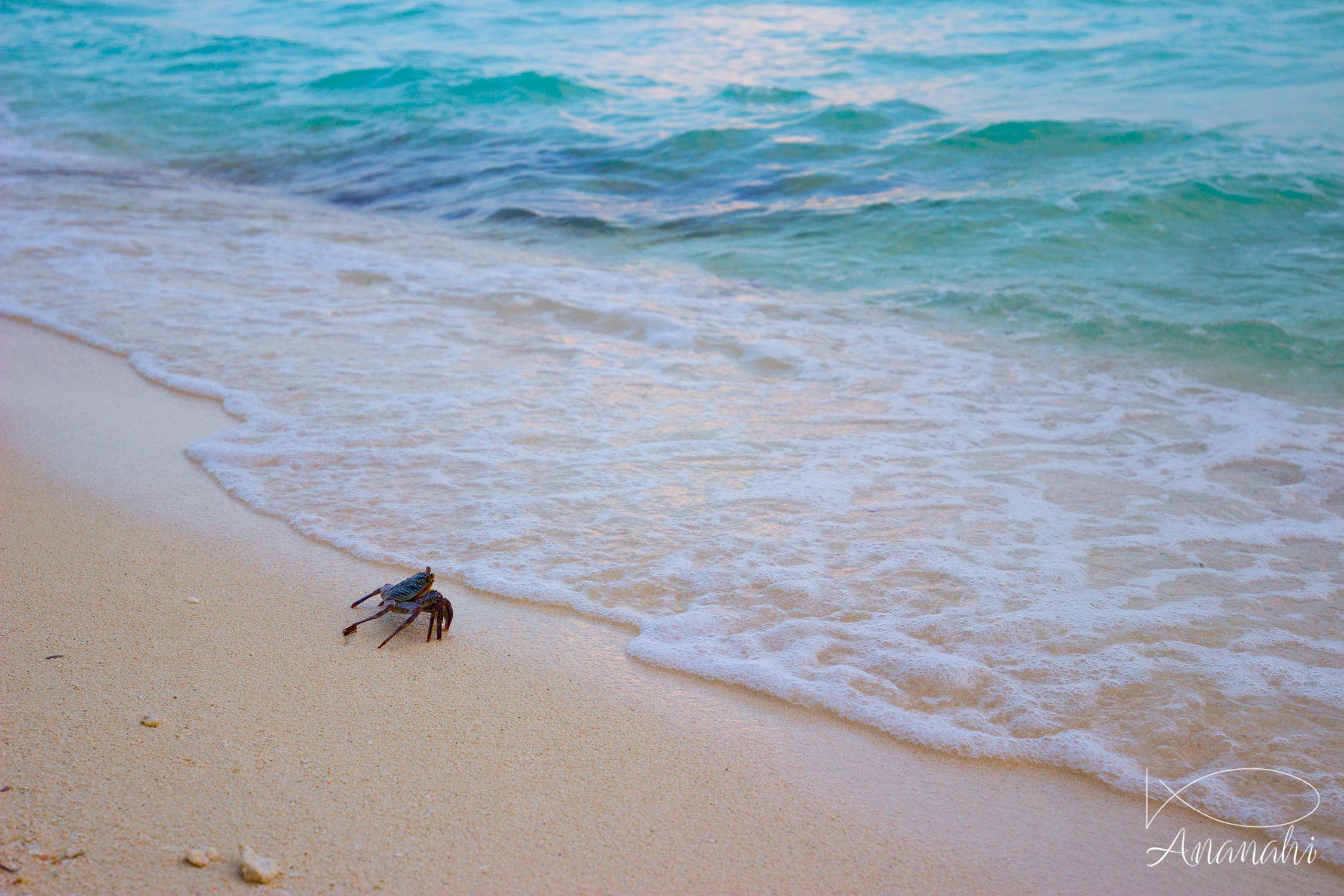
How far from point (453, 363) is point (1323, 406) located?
17.5 ft

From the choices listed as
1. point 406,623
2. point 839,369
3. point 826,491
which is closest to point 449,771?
point 406,623

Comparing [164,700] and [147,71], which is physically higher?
[147,71]

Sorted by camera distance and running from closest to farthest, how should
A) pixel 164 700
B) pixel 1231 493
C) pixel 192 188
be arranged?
pixel 164 700
pixel 1231 493
pixel 192 188

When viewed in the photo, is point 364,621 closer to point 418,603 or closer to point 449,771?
point 418,603

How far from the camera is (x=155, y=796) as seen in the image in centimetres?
193

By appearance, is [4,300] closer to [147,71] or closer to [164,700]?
[164,700]

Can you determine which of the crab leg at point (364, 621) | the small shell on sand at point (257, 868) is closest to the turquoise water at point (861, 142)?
the crab leg at point (364, 621)

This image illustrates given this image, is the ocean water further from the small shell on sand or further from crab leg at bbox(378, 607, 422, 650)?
the small shell on sand

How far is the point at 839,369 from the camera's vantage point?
17.8ft

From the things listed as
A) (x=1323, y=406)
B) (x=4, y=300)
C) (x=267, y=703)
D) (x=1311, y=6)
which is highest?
(x=1311, y=6)

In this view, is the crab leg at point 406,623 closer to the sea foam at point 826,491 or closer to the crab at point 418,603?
the crab at point 418,603

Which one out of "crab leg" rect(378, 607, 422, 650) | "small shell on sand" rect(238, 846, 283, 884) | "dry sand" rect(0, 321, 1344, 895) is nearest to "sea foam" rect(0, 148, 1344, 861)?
"dry sand" rect(0, 321, 1344, 895)

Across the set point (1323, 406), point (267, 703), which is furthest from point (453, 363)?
point (1323, 406)

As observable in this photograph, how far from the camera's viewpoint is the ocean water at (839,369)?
280cm
